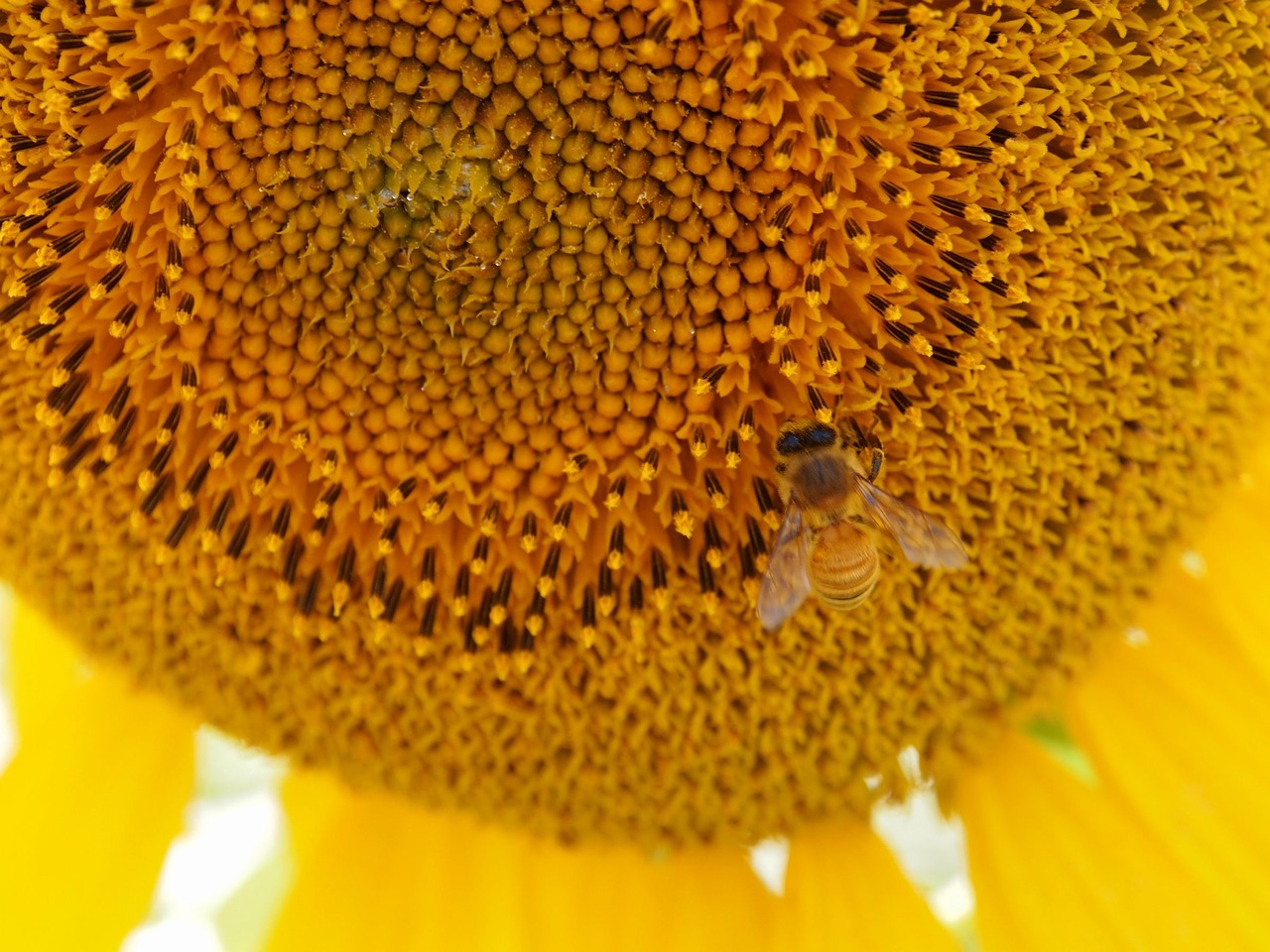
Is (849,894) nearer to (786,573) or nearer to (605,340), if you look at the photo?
(786,573)

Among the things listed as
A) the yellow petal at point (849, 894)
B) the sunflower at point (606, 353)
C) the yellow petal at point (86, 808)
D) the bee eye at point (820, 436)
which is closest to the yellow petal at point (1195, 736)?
the sunflower at point (606, 353)

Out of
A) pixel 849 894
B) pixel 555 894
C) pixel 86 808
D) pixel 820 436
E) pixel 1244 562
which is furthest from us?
pixel 86 808

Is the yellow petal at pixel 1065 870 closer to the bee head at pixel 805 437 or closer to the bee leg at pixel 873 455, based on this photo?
the bee leg at pixel 873 455

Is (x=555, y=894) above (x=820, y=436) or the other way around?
the other way around

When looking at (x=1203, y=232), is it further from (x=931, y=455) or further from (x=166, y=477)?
(x=166, y=477)

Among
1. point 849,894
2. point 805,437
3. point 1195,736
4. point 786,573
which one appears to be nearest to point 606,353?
point 805,437
